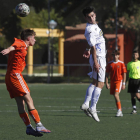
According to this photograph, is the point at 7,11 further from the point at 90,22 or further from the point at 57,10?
the point at 90,22

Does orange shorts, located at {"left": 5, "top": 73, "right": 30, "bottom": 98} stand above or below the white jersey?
below

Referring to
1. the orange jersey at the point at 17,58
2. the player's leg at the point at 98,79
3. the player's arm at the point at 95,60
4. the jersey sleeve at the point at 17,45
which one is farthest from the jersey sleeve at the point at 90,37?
the jersey sleeve at the point at 17,45

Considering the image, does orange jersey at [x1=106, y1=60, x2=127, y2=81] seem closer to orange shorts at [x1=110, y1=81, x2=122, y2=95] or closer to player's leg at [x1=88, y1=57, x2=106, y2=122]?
orange shorts at [x1=110, y1=81, x2=122, y2=95]

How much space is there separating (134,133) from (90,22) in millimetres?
2398

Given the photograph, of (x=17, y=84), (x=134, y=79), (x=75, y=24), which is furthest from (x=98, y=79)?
(x=75, y=24)

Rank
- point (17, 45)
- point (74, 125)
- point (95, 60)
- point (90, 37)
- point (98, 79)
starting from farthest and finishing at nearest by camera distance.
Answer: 1. point (74, 125)
2. point (98, 79)
3. point (90, 37)
4. point (95, 60)
5. point (17, 45)

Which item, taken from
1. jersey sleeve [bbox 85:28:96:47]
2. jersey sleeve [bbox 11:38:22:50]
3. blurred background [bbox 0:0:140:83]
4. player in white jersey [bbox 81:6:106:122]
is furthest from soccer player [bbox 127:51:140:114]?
blurred background [bbox 0:0:140:83]

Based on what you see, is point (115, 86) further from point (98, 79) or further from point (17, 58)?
point (17, 58)

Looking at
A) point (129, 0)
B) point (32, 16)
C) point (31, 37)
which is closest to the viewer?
point (31, 37)

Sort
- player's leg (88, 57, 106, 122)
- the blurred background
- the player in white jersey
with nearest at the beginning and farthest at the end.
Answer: the player in white jersey → player's leg (88, 57, 106, 122) → the blurred background

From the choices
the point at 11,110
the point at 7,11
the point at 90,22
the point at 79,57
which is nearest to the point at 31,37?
the point at 90,22

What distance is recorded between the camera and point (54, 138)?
25.4 ft

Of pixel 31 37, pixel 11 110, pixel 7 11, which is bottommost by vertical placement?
pixel 11 110

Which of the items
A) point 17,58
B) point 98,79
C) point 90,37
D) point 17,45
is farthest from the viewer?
point 98,79
